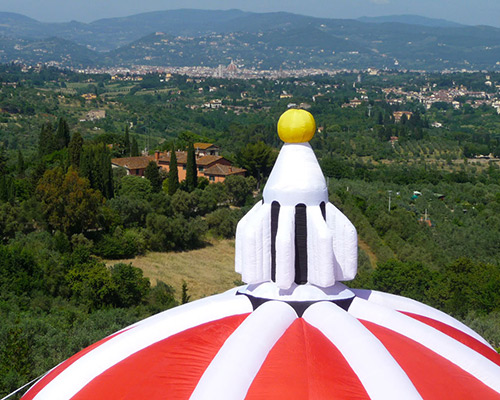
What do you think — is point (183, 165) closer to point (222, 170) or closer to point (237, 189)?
point (222, 170)

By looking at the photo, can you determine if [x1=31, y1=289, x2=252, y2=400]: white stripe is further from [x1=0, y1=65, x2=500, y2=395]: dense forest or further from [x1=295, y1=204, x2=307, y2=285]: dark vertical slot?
[x1=0, y1=65, x2=500, y2=395]: dense forest

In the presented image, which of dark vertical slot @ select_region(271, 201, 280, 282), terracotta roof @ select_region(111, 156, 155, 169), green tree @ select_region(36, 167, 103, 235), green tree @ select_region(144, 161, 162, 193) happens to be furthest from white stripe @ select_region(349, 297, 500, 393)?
terracotta roof @ select_region(111, 156, 155, 169)

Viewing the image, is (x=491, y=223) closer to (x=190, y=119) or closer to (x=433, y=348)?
(x=433, y=348)

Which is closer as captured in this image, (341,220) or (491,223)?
(341,220)

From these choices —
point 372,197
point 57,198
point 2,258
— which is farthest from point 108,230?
point 372,197

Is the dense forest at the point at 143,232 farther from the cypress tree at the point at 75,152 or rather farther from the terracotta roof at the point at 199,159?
the terracotta roof at the point at 199,159

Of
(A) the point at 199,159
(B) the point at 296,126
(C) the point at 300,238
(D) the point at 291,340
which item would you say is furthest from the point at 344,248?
(A) the point at 199,159
